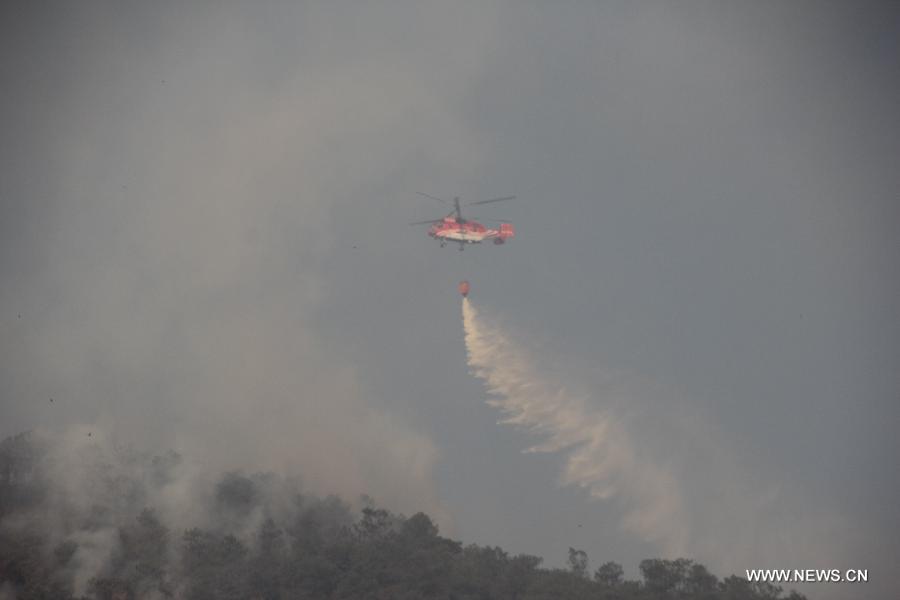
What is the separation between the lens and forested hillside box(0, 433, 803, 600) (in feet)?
399

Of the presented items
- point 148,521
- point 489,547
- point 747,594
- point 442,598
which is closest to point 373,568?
point 442,598

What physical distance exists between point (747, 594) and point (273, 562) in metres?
49.1

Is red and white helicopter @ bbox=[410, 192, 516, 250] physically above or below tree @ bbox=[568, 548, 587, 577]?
above

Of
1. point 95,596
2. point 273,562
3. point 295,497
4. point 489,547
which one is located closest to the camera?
point 95,596

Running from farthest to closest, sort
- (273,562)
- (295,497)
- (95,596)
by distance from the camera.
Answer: (295,497), (273,562), (95,596)

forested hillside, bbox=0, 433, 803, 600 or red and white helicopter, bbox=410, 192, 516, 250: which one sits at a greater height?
red and white helicopter, bbox=410, 192, 516, 250

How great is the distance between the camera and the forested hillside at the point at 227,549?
122m

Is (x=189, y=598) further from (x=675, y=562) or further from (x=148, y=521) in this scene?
(x=675, y=562)

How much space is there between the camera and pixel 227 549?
130 metres

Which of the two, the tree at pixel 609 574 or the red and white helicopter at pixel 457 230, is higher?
the red and white helicopter at pixel 457 230

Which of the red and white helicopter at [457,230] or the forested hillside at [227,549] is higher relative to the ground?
the red and white helicopter at [457,230]

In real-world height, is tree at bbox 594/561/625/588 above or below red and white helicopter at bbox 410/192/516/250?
below

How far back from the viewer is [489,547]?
13950cm

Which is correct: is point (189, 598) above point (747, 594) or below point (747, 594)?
below
